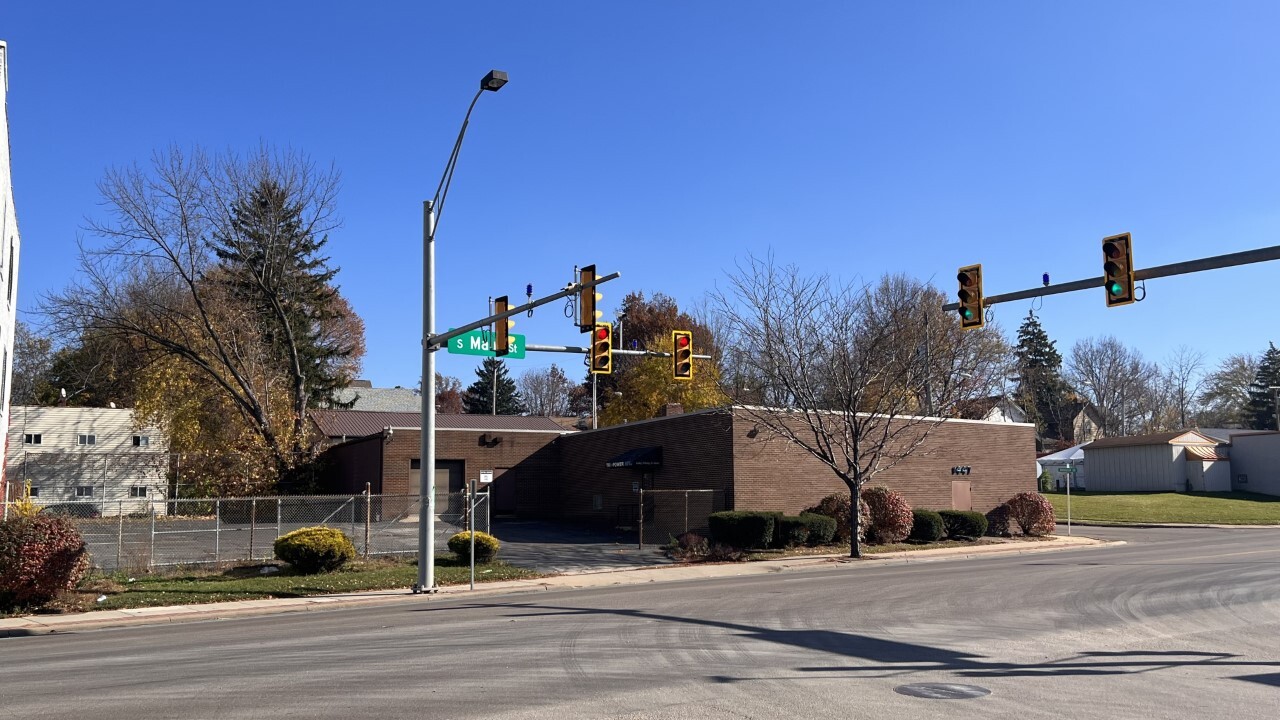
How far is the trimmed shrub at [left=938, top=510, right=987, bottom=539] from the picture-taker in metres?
34.3

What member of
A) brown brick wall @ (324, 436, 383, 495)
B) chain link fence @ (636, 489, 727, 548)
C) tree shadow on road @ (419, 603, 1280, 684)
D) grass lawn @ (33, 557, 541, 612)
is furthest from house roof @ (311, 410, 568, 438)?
tree shadow on road @ (419, 603, 1280, 684)

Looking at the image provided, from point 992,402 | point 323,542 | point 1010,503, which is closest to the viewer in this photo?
point 323,542

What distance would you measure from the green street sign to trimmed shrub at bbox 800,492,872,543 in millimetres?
12380

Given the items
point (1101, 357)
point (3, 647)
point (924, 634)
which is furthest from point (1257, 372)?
point (3, 647)

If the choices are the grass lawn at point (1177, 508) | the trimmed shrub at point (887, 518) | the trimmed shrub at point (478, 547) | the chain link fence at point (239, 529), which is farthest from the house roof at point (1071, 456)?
the trimmed shrub at point (478, 547)

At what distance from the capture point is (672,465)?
35.0 metres

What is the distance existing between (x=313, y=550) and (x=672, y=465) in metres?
14.8

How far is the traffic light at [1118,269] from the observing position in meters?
15.9

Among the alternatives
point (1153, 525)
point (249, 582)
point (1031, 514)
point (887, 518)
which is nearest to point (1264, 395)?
point (1153, 525)

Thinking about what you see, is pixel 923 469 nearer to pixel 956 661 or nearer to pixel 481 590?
pixel 481 590

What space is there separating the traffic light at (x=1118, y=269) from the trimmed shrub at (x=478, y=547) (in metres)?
15.9

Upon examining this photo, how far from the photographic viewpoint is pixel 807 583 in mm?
20750

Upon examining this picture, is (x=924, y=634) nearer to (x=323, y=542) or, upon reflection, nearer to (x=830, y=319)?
(x=323, y=542)

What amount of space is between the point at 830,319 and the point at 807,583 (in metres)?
12.7
